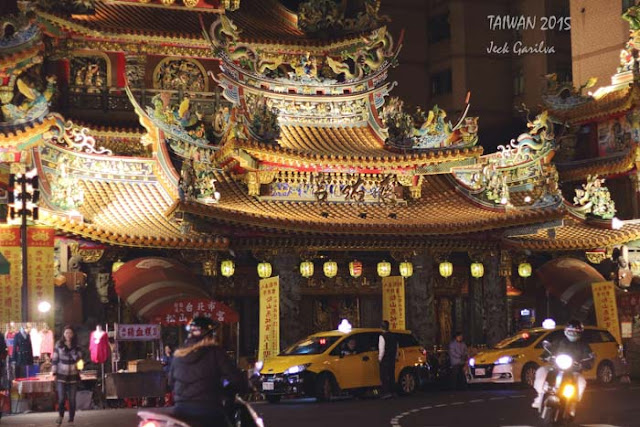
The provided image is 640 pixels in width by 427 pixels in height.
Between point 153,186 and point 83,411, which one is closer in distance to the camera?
point 83,411

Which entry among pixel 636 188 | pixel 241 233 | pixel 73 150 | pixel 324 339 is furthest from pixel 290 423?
pixel 636 188

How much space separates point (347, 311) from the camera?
3528 cm

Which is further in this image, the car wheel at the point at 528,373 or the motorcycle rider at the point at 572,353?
the car wheel at the point at 528,373

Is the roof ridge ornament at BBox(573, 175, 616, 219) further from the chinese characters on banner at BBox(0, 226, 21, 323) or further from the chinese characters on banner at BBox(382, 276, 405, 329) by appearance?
the chinese characters on banner at BBox(0, 226, 21, 323)

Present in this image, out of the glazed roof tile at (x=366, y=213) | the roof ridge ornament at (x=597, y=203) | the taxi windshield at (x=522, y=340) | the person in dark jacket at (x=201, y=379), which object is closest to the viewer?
the person in dark jacket at (x=201, y=379)

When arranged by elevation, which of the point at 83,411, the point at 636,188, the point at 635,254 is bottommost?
the point at 83,411

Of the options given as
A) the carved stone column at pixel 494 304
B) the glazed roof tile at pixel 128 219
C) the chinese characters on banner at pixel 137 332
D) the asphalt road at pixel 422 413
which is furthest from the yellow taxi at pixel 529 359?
the chinese characters on banner at pixel 137 332

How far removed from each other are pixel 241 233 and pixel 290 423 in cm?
1214

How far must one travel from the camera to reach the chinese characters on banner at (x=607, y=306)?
33.1 m

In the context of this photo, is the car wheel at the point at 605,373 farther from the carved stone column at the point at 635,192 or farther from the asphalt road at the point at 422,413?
the carved stone column at the point at 635,192

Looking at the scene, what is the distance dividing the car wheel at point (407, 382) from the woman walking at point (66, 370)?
9.49 meters

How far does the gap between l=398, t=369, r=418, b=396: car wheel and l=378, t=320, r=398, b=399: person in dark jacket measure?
66cm

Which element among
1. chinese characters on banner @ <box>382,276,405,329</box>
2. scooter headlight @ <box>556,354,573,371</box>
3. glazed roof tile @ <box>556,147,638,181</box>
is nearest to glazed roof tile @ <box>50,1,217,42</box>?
chinese characters on banner @ <box>382,276,405,329</box>

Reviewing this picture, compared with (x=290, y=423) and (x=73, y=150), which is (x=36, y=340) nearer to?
(x=73, y=150)
